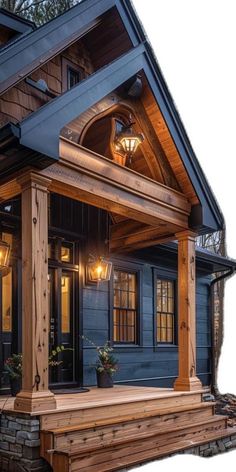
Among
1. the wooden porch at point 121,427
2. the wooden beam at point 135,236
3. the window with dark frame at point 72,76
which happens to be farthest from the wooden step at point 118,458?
the window with dark frame at point 72,76

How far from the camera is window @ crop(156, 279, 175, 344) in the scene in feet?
32.7

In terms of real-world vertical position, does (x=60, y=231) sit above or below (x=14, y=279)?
above

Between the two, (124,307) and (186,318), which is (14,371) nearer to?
(186,318)

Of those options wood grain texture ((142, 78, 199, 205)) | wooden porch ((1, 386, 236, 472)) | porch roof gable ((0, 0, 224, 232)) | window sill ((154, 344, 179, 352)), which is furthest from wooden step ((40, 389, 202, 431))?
window sill ((154, 344, 179, 352))

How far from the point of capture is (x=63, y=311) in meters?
7.64

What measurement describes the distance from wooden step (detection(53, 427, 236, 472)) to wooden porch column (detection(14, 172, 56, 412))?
0.53 metres

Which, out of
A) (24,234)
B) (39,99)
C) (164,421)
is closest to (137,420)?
(164,421)

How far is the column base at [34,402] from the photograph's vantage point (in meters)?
4.58

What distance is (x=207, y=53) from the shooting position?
38.2ft

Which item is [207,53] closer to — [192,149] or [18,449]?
[192,149]

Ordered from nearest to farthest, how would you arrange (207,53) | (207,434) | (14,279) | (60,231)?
1. (207,434)
2. (14,279)
3. (60,231)
4. (207,53)

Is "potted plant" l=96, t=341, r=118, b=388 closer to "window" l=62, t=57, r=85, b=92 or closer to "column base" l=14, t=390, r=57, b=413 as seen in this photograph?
"column base" l=14, t=390, r=57, b=413

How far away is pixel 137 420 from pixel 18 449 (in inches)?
54.3

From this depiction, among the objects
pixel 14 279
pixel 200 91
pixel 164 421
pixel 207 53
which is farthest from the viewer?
pixel 200 91
